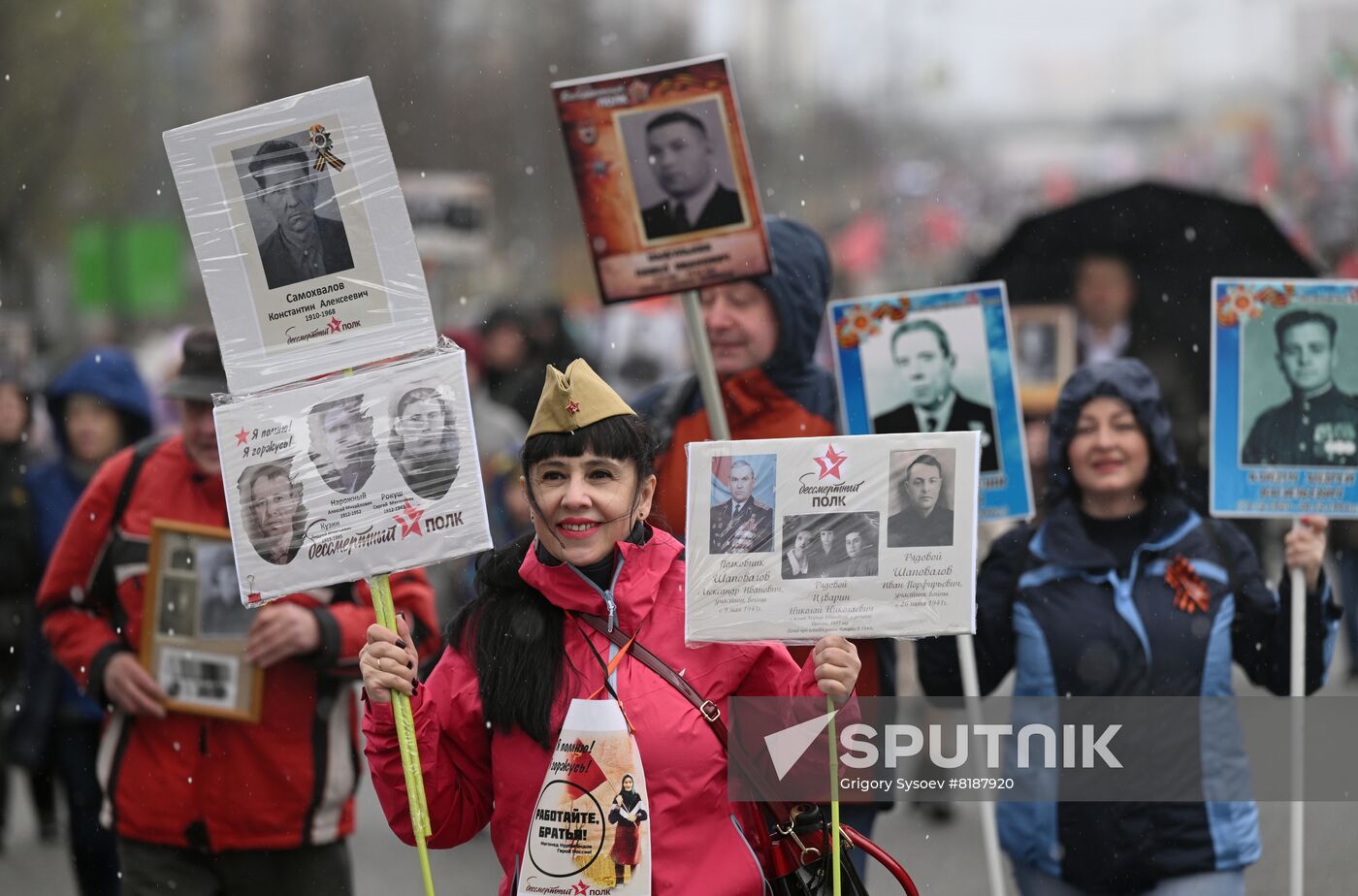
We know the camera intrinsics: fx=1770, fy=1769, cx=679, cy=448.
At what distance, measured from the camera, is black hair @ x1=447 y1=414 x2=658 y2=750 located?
328cm

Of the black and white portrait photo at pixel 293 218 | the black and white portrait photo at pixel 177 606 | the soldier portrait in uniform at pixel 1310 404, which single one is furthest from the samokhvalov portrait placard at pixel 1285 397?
the black and white portrait photo at pixel 177 606

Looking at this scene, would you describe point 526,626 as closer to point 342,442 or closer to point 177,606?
point 342,442

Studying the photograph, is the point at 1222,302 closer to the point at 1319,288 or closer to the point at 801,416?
the point at 1319,288

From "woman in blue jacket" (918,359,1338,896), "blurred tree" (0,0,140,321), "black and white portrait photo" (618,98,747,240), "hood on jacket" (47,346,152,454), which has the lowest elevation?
"woman in blue jacket" (918,359,1338,896)

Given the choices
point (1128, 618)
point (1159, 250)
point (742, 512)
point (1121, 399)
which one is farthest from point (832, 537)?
point (1159, 250)

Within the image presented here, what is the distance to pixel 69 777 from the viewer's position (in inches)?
241

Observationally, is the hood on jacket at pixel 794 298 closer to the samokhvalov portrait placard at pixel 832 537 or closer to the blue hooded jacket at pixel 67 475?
the samokhvalov portrait placard at pixel 832 537

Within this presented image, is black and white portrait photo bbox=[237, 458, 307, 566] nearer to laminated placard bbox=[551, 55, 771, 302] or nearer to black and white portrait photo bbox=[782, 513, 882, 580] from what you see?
black and white portrait photo bbox=[782, 513, 882, 580]

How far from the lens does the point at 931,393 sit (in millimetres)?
4840

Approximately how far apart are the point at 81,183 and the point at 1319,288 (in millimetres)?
9435

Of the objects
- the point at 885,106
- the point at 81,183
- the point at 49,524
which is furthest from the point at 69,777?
the point at 885,106

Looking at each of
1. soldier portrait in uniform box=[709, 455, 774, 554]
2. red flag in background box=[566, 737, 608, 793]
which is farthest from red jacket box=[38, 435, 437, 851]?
soldier portrait in uniform box=[709, 455, 774, 554]

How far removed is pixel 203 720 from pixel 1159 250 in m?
4.07

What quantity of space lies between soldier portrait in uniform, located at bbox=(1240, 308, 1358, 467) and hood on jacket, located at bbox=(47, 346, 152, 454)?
159 inches
